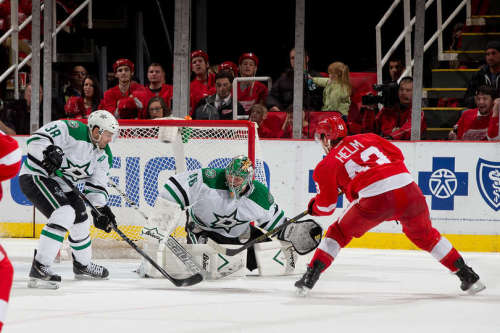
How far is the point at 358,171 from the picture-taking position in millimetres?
3818

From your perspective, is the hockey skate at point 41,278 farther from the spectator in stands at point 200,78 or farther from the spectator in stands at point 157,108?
the spectator in stands at point 200,78

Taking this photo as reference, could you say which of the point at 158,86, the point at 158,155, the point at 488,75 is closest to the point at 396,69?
the point at 488,75

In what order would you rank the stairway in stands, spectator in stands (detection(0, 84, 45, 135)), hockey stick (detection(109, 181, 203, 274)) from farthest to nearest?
spectator in stands (detection(0, 84, 45, 135)) < the stairway in stands < hockey stick (detection(109, 181, 203, 274))

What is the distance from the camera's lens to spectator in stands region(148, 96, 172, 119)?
618 cm

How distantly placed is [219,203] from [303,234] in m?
0.50

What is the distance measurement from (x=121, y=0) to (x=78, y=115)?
1570mm

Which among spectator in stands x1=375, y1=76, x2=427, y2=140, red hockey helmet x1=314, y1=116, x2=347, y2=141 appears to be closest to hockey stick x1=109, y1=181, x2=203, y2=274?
red hockey helmet x1=314, y1=116, x2=347, y2=141

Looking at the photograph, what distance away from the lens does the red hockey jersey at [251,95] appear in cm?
655

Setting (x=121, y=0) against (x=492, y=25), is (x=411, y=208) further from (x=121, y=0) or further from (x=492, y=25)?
(x=121, y=0)

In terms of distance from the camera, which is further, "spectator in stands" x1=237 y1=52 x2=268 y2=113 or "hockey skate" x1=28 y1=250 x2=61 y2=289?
"spectator in stands" x1=237 y1=52 x2=268 y2=113

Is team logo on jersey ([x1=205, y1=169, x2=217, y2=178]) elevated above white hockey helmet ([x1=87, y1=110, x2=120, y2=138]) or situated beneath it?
situated beneath

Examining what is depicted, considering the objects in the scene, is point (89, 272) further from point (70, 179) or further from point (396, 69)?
point (396, 69)

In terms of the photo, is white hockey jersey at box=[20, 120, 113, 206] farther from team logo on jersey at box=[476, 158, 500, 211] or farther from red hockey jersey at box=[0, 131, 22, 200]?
team logo on jersey at box=[476, 158, 500, 211]

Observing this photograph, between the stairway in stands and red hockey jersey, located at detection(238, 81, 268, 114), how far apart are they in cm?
132
